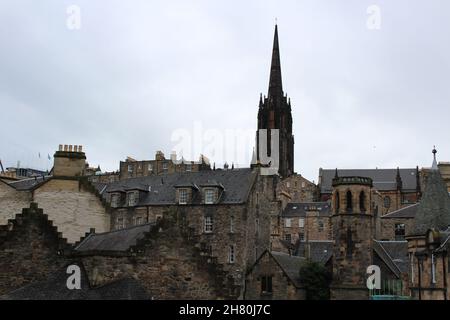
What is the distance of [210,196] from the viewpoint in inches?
2109

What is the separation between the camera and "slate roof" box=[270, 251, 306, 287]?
162ft

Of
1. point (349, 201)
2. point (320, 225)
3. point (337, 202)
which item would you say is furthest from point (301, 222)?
point (349, 201)

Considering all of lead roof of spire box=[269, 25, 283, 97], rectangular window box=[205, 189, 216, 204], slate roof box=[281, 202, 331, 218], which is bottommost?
rectangular window box=[205, 189, 216, 204]

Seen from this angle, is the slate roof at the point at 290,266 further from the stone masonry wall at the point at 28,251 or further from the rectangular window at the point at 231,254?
the stone masonry wall at the point at 28,251

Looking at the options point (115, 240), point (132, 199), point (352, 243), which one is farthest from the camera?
point (132, 199)

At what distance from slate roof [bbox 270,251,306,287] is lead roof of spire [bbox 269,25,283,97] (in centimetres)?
7492

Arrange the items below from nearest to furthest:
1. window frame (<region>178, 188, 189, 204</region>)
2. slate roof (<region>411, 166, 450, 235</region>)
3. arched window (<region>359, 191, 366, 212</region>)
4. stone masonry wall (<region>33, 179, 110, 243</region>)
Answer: stone masonry wall (<region>33, 179, 110, 243</region>) < slate roof (<region>411, 166, 450, 235</region>) < arched window (<region>359, 191, 366, 212</region>) < window frame (<region>178, 188, 189, 204</region>)

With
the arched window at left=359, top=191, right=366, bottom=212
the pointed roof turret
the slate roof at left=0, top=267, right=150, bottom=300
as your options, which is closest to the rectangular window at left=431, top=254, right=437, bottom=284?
the pointed roof turret

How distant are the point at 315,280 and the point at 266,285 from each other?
3.67 metres


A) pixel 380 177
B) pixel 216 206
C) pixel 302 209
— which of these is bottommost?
pixel 216 206

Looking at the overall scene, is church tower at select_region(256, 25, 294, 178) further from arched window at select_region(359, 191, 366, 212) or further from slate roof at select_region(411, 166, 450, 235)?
slate roof at select_region(411, 166, 450, 235)

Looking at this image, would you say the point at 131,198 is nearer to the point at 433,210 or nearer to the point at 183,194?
the point at 183,194

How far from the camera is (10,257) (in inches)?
890
